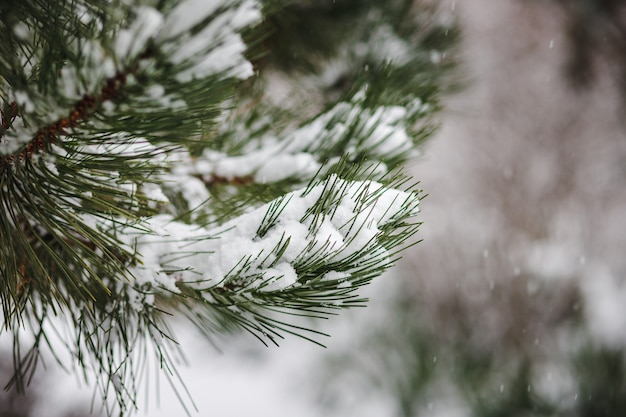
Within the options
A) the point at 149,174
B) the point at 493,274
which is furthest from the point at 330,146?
the point at 493,274

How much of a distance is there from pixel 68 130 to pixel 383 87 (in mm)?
333

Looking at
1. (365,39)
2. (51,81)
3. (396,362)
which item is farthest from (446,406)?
(51,81)

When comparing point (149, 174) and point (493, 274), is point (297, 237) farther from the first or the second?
point (493, 274)

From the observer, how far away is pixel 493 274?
116 inches

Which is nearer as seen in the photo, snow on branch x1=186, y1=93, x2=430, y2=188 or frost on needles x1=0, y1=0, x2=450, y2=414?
frost on needles x1=0, y1=0, x2=450, y2=414

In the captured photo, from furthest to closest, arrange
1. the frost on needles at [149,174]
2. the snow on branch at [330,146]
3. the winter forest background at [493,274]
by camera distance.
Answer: the winter forest background at [493,274] < the snow on branch at [330,146] < the frost on needles at [149,174]

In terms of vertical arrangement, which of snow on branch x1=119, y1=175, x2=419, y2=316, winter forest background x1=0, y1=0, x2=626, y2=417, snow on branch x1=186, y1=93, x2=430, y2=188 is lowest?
snow on branch x1=119, y1=175, x2=419, y2=316

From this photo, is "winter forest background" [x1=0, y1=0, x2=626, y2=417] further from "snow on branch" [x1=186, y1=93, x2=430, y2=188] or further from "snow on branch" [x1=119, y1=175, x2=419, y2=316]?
"snow on branch" [x1=119, y1=175, x2=419, y2=316]

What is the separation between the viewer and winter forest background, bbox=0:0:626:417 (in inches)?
81.0

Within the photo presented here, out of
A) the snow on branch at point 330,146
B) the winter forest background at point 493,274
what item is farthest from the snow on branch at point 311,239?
the winter forest background at point 493,274

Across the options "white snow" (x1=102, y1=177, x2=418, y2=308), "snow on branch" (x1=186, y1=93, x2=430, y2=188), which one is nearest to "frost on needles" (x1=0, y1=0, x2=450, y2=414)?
"white snow" (x1=102, y1=177, x2=418, y2=308)

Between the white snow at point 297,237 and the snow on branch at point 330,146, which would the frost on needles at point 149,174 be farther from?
the snow on branch at point 330,146

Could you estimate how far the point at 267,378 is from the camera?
110 inches

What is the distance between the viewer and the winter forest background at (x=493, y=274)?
2.06 meters
